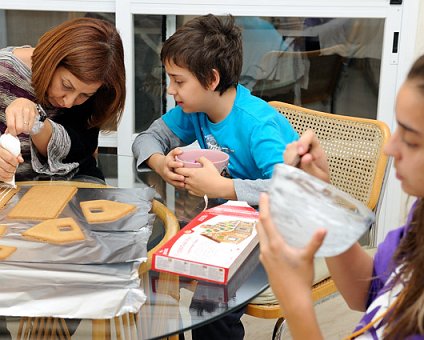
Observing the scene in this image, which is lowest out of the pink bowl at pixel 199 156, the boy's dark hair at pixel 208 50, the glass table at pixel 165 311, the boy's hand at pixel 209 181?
the glass table at pixel 165 311

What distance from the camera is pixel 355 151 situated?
1.93m

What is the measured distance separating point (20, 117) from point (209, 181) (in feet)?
1.71

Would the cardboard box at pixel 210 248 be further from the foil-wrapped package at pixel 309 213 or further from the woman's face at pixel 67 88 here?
the woman's face at pixel 67 88

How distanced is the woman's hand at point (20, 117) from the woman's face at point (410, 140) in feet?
3.27

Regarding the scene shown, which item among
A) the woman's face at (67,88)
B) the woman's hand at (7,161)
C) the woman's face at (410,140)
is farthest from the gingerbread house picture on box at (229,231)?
the woman's face at (67,88)

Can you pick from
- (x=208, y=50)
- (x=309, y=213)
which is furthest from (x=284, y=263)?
(x=208, y=50)

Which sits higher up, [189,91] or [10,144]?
[189,91]

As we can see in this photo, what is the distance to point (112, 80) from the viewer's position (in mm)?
1819

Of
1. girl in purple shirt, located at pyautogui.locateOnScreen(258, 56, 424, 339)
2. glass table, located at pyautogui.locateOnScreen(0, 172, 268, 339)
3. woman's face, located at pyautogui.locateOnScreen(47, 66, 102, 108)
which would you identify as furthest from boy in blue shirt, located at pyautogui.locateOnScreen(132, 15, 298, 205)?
girl in purple shirt, located at pyautogui.locateOnScreen(258, 56, 424, 339)

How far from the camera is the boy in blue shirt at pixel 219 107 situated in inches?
65.5

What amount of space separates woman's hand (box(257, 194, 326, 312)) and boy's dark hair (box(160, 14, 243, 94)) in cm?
90

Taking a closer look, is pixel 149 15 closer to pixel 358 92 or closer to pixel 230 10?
pixel 230 10

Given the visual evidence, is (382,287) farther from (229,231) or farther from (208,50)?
(208,50)

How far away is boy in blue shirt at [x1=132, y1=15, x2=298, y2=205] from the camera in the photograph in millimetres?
1664
